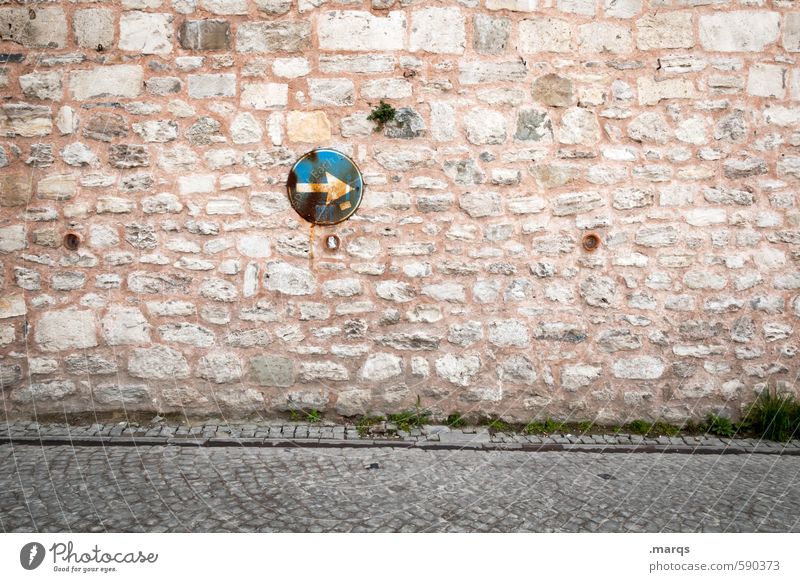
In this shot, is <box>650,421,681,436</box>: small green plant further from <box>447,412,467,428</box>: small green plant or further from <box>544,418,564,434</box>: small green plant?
<box>447,412,467,428</box>: small green plant

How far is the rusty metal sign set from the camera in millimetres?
3875

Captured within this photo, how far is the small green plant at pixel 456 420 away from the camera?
3.98 meters

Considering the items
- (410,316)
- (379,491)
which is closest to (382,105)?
(410,316)

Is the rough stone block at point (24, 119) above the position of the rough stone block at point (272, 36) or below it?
below

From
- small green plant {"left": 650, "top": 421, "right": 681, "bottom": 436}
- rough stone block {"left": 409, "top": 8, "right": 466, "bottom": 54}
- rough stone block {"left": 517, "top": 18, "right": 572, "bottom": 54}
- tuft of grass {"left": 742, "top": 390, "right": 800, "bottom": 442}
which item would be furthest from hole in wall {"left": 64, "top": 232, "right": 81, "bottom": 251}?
tuft of grass {"left": 742, "top": 390, "right": 800, "bottom": 442}

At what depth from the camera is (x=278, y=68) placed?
384 centimetres

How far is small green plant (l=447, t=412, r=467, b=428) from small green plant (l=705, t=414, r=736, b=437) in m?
1.66

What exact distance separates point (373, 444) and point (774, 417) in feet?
8.73

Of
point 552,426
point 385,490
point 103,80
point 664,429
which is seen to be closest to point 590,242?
point 552,426

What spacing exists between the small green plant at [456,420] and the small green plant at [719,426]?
1.66 meters

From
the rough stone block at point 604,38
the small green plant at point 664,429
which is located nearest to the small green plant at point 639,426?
the small green plant at point 664,429

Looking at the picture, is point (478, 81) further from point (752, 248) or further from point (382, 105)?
point (752, 248)

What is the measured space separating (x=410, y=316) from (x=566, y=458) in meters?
1.30

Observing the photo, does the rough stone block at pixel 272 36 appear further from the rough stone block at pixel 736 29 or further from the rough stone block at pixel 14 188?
the rough stone block at pixel 736 29
